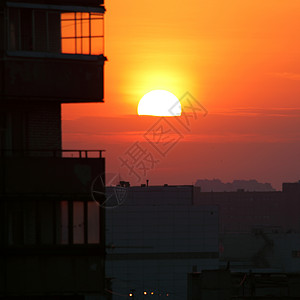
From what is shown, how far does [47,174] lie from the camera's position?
32.9 metres

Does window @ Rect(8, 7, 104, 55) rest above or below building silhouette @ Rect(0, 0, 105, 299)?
above

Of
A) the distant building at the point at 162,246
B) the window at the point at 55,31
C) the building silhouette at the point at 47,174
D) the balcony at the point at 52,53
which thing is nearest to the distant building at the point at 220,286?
the building silhouette at the point at 47,174

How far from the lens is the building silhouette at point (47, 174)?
32656 mm

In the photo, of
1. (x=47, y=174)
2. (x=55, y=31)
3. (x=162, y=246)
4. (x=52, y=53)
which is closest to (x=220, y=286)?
(x=47, y=174)

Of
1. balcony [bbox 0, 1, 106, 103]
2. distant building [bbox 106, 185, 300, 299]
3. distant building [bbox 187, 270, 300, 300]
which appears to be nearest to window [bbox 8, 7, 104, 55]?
balcony [bbox 0, 1, 106, 103]

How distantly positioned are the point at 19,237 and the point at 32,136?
380cm

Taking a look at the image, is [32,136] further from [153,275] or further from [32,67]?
[153,275]

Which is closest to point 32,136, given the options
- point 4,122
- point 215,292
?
point 4,122

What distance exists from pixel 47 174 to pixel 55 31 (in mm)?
5263

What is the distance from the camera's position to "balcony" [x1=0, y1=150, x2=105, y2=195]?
32.8 meters

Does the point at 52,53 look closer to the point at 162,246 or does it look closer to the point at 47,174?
the point at 47,174

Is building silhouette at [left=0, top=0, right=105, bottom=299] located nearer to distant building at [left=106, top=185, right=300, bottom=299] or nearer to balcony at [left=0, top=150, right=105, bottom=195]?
balcony at [left=0, top=150, right=105, bottom=195]

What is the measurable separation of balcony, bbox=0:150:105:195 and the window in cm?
380

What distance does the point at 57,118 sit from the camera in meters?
34.6
